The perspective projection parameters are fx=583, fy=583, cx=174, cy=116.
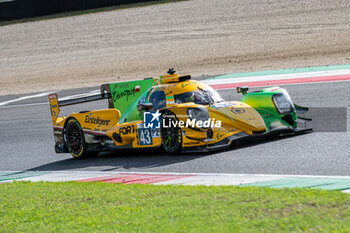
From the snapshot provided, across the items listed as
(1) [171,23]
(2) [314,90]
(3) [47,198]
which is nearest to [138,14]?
(1) [171,23]

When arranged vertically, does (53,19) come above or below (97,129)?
above

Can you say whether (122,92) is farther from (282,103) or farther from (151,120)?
(282,103)

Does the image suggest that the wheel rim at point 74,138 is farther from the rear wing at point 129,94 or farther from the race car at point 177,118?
the rear wing at point 129,94

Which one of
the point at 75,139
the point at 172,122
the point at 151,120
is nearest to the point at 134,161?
the point at 151,120

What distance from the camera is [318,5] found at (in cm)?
2817

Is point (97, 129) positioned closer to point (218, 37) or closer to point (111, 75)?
point (111, 75)

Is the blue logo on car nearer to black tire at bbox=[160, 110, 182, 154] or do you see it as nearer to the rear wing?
black tire at bbox=[160, 110, 182, 154]

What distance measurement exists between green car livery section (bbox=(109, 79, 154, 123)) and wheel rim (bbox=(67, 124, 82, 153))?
0.94 m

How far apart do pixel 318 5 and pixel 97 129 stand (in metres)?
19.9

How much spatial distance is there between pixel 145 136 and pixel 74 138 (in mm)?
2074

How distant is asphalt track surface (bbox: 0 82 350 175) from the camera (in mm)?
8029

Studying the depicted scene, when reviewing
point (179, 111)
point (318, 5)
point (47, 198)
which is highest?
point (318, 5)

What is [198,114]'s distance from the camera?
364 inches

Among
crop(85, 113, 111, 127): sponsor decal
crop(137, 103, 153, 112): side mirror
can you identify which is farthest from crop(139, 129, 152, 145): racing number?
crop(85, 113, 111, 127): sponsor decal
